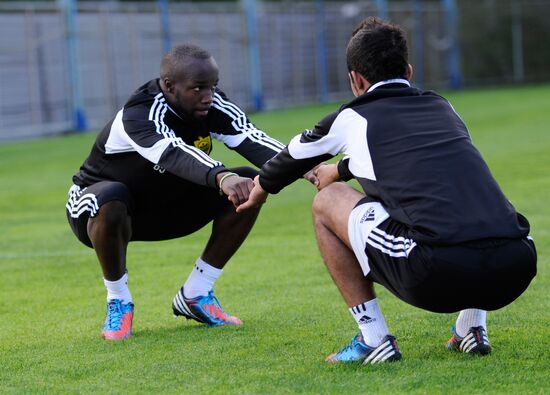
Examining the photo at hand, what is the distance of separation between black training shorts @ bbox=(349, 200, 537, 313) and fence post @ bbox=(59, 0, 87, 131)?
67.9 feet

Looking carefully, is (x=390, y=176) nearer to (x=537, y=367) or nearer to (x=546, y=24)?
(x=537, y=367)

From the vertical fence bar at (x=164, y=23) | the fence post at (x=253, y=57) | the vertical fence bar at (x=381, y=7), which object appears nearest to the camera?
the vertical fence bar at (x=164, y=23)

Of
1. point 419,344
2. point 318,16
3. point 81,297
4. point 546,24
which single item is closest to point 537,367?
point 419,344

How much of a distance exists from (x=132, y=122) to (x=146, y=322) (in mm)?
1225

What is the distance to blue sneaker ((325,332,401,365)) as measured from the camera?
4820 millimetres

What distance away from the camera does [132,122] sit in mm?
5848

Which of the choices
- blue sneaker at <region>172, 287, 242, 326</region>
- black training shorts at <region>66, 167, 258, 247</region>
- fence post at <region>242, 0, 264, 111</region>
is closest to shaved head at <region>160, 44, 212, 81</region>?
black training shorts at <region>66, 167, 258, 247</region>

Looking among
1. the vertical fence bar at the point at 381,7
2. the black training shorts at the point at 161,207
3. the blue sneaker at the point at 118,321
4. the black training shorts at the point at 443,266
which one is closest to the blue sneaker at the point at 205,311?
the blue sneaker at the point at 118,321

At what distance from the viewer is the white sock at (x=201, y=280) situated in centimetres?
617

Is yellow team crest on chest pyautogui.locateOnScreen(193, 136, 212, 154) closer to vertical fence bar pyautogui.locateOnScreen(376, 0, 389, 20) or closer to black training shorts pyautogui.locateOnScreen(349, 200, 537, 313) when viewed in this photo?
black training shorts pyautogui.locateOnScreen(349, 200, 537, 313)

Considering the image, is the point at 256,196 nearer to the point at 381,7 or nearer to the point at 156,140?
the point at 156,140

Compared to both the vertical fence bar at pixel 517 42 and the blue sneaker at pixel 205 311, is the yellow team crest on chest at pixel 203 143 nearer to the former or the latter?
the blue sneaker at pixel 205 311

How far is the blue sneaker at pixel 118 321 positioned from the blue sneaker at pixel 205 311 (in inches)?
13.1

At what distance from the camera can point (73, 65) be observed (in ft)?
80.7
